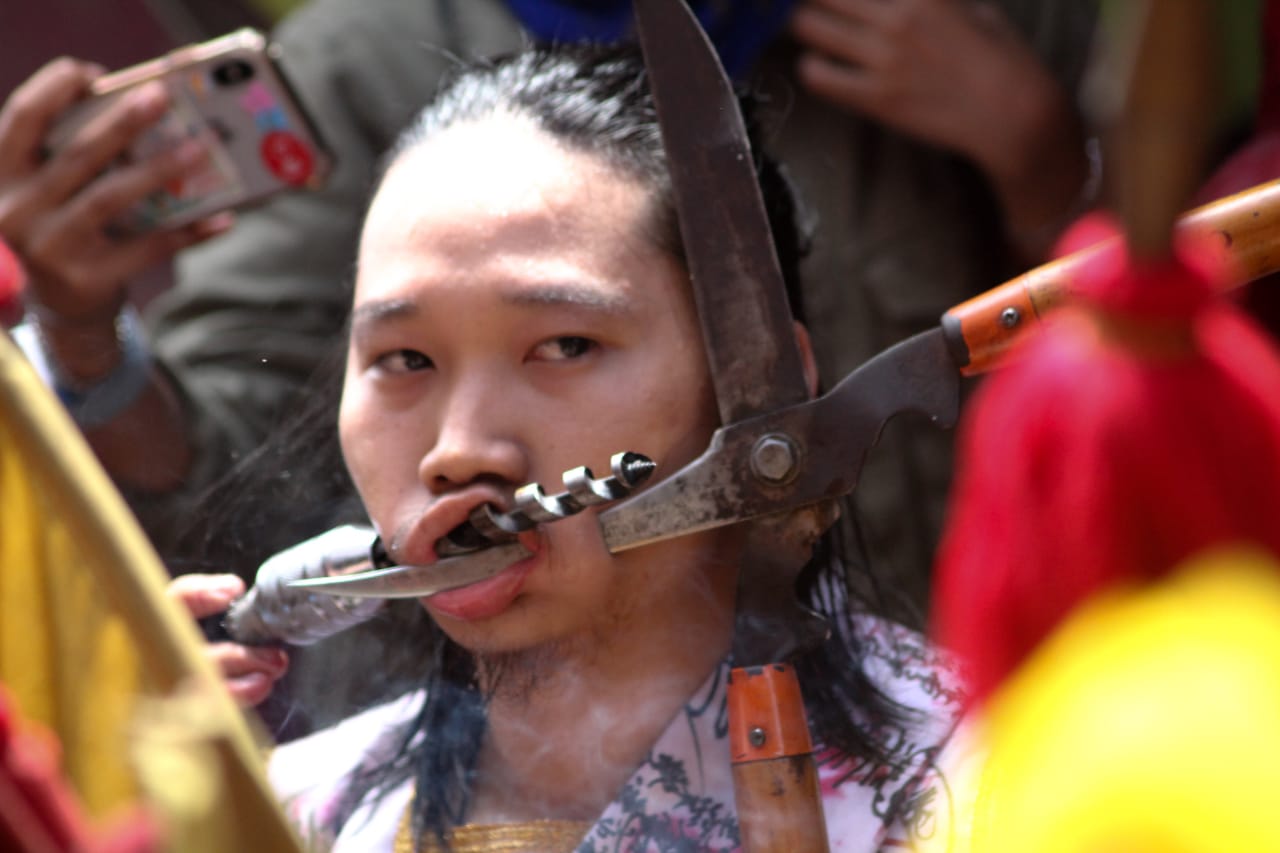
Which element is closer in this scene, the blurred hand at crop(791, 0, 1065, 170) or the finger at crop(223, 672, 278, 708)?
the finger at crop(223, 672, 278, 708)

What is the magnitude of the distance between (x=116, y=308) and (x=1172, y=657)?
944 millimetres

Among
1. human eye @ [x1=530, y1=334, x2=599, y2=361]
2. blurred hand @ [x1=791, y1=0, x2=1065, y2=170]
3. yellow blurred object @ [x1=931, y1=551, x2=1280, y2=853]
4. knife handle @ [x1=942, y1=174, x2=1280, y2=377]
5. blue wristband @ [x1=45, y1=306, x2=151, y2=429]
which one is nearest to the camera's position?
yellow blurred object @ [x1=931, y1=551, x2=1280, y2=853]

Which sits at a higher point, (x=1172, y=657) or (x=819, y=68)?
(x=1172, y=657)

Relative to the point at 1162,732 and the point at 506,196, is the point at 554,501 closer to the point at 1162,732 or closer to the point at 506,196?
the point at 506,196

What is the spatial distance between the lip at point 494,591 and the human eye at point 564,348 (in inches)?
3.8

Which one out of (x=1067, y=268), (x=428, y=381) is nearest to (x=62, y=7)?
(x=428, y=381)

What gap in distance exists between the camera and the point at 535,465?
0.83 m

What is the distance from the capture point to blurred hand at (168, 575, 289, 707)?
2.98 feet

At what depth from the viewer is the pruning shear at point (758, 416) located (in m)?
0.77

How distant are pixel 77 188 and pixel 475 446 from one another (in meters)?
0.57

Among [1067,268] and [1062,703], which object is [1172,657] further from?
[1067,268]

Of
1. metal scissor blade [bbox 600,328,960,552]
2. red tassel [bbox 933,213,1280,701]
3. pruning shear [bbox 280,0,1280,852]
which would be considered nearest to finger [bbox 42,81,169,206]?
pruning shear [bbox 280,0,1280,852]

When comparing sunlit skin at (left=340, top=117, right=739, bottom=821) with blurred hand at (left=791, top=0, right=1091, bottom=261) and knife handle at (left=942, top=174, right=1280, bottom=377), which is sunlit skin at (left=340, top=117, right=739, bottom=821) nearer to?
knife handle at (left=942, top=174, right=1280, bottom=377)

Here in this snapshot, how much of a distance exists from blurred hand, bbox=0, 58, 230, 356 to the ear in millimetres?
539
